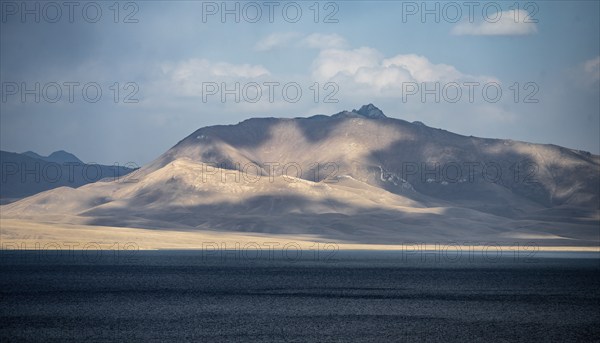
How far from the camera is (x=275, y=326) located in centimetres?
5459

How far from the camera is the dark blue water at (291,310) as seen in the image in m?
50.5

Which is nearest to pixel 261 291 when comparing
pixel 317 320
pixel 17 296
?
pixel 17 296

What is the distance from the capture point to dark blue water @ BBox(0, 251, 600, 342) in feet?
166

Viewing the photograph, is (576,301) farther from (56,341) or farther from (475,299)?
(56,341)

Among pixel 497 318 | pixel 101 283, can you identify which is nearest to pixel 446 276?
pixel 101 283

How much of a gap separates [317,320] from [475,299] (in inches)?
1025

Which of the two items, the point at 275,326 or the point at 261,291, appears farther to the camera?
the point at 261,291

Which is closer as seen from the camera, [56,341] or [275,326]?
[56,341]

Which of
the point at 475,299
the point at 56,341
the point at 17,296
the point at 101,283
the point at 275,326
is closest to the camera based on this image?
the point at 56,341

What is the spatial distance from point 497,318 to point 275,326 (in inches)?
666

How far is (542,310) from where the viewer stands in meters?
68.1

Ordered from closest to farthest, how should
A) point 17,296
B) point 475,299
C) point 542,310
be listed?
point 542,310, point 17,296, point 475,299

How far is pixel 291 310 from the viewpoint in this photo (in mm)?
66125

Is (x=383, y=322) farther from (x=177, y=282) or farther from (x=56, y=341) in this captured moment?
(x=177, y=282)
